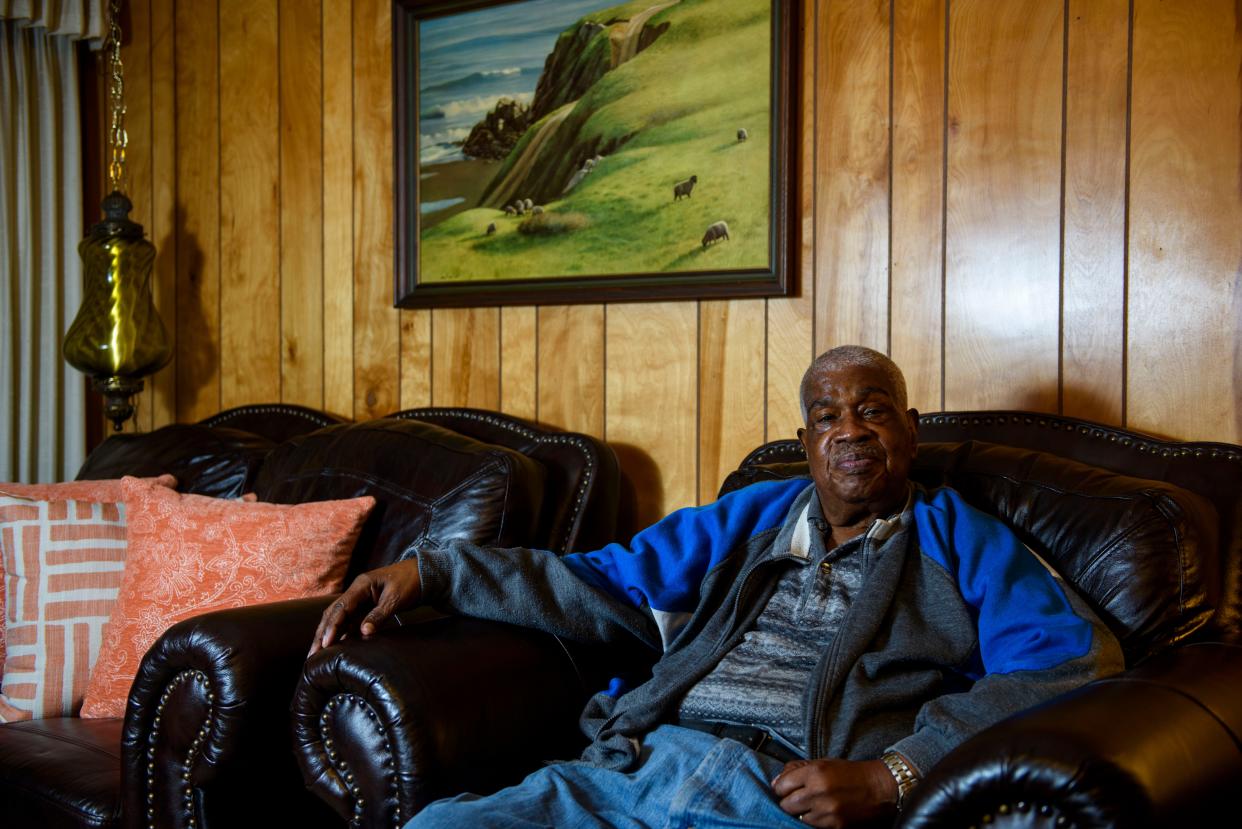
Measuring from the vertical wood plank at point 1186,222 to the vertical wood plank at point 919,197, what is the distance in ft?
1.15

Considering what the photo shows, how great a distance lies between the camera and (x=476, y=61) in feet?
8.73

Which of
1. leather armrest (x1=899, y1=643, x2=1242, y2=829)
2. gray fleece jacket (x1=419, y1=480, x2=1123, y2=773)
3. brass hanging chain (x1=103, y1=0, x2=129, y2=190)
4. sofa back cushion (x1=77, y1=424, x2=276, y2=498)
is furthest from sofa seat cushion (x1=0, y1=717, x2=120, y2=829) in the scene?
brass hanging chain (x1=103, y1=0, x2=129, y2=190)

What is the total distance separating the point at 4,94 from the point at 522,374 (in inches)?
69.3

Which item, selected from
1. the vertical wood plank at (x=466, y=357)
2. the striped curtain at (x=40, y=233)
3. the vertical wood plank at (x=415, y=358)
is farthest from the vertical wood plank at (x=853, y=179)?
the striped curtain at (x=40, y=233)

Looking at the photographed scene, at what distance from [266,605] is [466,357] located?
→ 3.65 feet

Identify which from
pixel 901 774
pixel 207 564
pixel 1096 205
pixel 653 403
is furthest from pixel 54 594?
pixel 1096 205

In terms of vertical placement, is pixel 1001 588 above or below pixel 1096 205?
below

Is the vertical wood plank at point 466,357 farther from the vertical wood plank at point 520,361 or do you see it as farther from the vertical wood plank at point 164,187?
the vertical wood plank at point 164,187

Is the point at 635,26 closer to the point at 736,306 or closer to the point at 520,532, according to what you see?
the point at 736,306

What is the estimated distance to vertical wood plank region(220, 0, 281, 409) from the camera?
9.84ft

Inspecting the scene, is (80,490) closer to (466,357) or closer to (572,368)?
(466,357)

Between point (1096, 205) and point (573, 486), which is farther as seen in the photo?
point (573, 486)

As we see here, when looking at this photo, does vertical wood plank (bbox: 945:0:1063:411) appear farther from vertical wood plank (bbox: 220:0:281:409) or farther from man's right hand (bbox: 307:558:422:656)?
vertical wood plank (bbox: 220:0:281:409)

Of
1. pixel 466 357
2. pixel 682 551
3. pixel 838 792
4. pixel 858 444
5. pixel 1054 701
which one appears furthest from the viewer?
pixel 466 357
